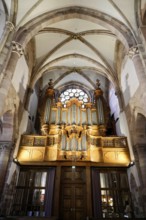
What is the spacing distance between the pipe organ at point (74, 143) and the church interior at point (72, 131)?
0.06 metres

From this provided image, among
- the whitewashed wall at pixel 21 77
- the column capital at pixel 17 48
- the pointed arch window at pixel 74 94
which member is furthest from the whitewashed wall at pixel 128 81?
the whitewashed wall at pixel 21 77

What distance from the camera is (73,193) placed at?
886cm

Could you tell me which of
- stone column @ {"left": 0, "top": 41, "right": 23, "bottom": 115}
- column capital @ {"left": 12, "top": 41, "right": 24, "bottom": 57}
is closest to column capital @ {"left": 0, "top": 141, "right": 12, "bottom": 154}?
stone column @ {"left": 0, "top": 41, "right": 23, "bottom": 115}

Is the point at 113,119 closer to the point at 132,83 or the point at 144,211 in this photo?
the point at 132,83

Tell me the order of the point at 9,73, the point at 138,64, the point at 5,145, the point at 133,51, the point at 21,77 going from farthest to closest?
the point at 21,77, the point at 5,145, the point at 133,51, the point at 138,64, the point at 9,73

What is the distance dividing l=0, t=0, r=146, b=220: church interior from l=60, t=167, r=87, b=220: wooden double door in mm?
46

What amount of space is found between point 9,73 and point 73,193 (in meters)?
7.01

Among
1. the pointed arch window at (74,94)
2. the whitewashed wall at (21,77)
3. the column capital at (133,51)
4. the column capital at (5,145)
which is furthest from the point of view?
the pointed arch window at (74,94)

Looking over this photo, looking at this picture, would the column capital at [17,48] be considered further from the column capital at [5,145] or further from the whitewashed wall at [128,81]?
the whitewashed wall at [128,81]

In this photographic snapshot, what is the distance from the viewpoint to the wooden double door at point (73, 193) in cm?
828

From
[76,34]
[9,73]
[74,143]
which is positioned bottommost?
[74,143]

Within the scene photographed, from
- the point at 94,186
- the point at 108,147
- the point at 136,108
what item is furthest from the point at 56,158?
the point at 136,108

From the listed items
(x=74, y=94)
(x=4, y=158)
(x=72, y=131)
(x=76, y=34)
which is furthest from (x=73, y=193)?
(x=76, y=34)

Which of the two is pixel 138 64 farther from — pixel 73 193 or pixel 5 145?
pixel 5 145
